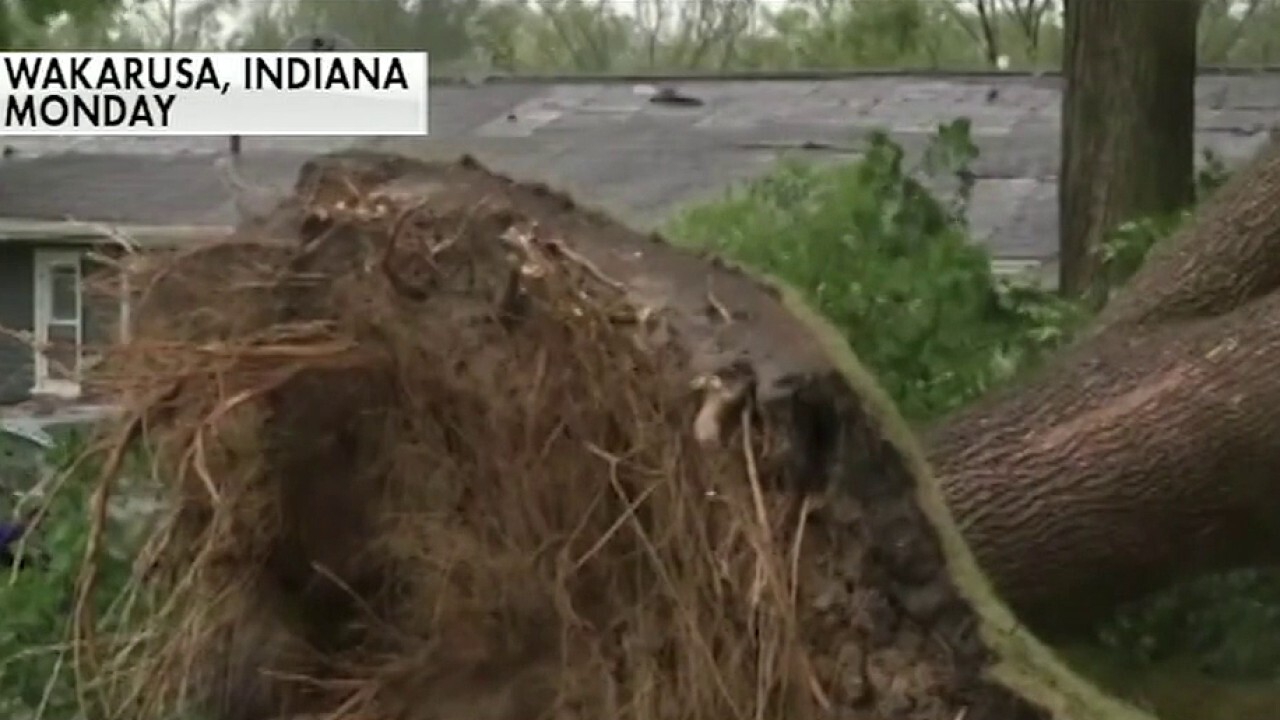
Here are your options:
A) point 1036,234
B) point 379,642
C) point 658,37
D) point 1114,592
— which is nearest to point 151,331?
point 379,642

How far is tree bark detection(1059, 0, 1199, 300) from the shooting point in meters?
6.46

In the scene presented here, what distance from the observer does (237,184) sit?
10.9ft

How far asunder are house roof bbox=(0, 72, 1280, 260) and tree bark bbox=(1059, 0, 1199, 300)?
3893 millimetres

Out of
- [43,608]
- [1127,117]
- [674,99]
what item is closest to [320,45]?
[1127,117]

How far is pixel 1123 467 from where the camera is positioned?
11.3ft

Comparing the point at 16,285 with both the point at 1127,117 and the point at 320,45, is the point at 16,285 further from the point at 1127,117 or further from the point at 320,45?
the point at 1127,117

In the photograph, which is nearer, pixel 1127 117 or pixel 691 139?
pixel 1127 117

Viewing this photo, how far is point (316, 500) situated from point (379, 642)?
238 mm

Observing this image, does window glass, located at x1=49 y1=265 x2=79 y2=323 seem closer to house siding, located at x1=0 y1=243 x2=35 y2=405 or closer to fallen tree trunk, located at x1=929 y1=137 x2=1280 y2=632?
house siding, located at x1=0 y1=243 x2=35 y2=405

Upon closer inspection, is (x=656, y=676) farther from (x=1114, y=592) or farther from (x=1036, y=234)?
(x=1036, y=234)

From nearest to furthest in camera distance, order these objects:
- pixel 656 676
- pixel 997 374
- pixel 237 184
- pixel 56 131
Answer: pixel 656 676, pixel 237 184, pixel 997 374, pixel 56 131

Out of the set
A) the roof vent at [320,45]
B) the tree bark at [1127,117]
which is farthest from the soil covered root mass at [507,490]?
the roof vent at [320,45]

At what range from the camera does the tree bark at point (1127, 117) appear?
646 cm

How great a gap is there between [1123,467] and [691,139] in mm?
10876
